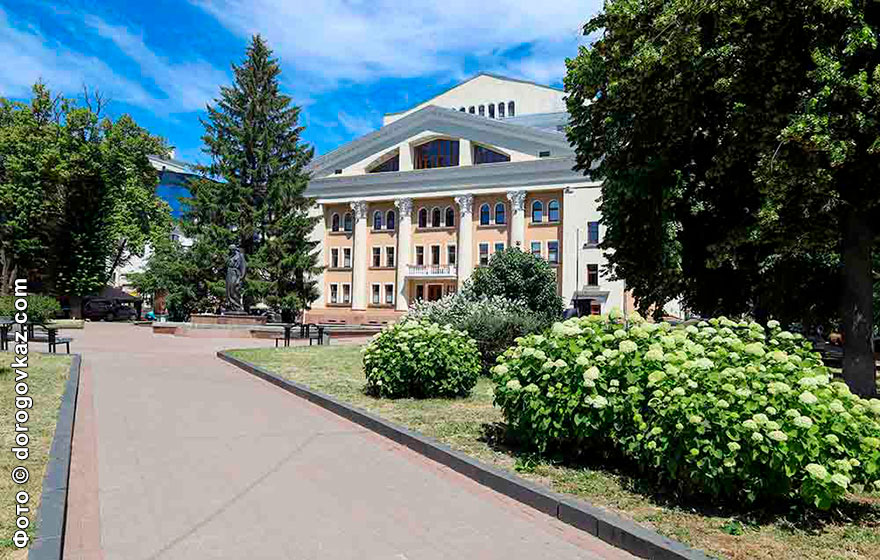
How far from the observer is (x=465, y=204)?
182 feet

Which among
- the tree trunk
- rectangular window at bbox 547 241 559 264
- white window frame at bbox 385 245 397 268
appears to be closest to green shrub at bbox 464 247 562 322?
the tree trunk

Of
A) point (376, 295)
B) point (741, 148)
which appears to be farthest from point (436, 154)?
point (741, 148)

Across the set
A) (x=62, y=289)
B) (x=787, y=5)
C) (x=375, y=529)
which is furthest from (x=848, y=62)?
(x=62, y=289)

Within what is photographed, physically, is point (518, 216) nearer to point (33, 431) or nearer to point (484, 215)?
point (484, 215)

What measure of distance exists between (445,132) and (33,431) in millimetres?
51233

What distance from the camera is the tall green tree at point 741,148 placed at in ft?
36.9

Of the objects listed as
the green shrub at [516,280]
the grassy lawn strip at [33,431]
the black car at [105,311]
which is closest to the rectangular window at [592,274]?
the green shrub at [516,280]

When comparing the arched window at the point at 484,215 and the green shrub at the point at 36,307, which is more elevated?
the arched window at the point at 484,215

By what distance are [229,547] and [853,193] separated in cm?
1224

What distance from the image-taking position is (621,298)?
4959 cm

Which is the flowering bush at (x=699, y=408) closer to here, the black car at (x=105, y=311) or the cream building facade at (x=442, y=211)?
the cream building facade at (x=442, y=211)

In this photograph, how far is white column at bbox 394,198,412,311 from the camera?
57.5m

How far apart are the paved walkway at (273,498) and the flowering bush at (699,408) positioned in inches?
36.9

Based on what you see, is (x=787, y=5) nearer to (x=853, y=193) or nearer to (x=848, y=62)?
(x=848, y=62)
